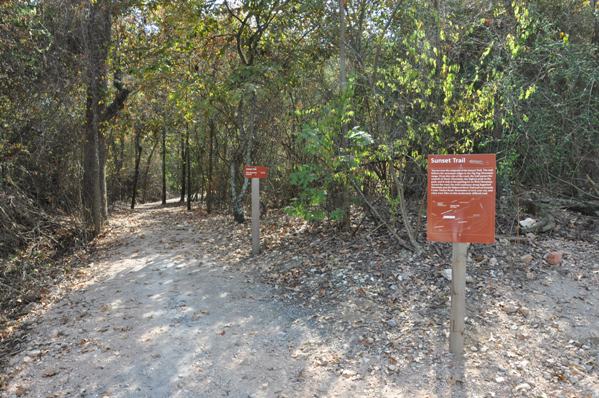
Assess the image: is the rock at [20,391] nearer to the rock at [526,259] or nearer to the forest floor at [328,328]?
the forest floor at [328,328]

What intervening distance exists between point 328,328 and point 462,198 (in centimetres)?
217

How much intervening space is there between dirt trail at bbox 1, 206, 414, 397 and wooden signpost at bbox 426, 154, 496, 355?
1.14 metres

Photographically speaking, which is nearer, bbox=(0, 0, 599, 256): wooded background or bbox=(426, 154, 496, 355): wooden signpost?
bbox=(426, 154, 496, 355): wooden signpost

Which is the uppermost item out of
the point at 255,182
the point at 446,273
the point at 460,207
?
the point at 255,182

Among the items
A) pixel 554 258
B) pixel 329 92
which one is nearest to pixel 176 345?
pixel 554 258

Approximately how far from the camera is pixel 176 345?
458 cm

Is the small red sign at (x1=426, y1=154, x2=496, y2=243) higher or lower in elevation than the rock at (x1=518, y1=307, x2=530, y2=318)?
higher

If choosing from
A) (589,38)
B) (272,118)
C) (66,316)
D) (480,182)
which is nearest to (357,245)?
(480,182)

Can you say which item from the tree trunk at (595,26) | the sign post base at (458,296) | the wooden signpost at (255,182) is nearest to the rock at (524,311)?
the sign post base at (458,296)

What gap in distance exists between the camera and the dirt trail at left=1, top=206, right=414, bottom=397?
3854 millimetres

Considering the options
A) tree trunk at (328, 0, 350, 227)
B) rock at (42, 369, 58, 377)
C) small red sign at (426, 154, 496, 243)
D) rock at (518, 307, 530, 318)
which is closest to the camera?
small red sign at (426, 154, 496, 243)

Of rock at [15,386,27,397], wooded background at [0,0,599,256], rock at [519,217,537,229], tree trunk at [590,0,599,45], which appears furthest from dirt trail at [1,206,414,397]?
tree trunk at [590,0,599,45]

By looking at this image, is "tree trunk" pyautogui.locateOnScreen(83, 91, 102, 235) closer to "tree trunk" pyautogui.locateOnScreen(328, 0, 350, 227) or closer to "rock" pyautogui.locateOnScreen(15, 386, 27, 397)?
"tree trunk" pyautogui.locateOnScreen(328, 0, 350, 227)

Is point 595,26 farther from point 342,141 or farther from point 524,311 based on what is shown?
point 524,311
